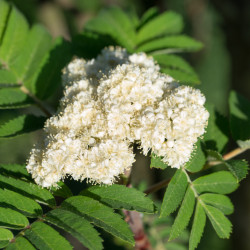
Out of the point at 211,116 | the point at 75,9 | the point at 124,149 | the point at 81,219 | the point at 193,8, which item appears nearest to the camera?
the point at 81,219

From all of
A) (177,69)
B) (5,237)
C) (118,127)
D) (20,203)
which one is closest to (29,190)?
(20,203)

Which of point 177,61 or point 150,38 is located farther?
point 150,38

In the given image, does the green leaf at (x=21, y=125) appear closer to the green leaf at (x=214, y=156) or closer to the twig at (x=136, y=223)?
the twig at (x=136, y=223)

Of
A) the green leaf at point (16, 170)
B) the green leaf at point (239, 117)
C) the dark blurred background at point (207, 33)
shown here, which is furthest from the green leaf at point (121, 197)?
the dark blurred background at point (207, 33)

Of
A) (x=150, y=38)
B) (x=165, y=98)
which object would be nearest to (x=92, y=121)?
(x=165, y=98)

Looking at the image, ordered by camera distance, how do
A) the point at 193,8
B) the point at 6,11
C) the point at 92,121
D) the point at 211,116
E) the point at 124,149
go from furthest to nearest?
1. the point at 193,8
2. the point at 6,11
3. the point at 211,116
4. the point at 92,121
5. the point at 124,149

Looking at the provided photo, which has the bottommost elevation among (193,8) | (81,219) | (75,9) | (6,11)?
(81,219)

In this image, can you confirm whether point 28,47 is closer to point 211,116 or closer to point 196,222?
point 211,116

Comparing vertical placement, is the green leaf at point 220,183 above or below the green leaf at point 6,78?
below

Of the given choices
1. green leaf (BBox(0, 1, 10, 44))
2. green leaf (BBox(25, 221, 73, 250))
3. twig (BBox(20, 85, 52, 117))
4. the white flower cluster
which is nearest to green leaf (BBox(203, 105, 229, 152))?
the white flower cluster
